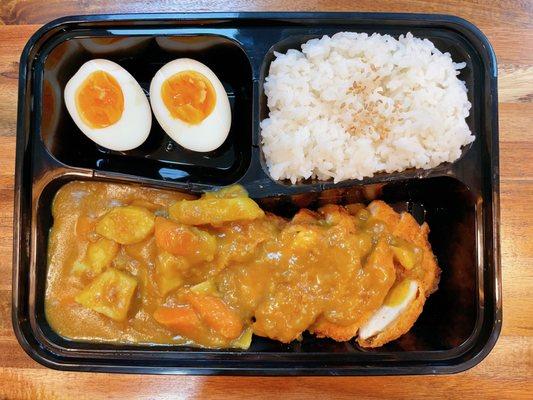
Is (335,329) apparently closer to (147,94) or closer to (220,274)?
(220,274)

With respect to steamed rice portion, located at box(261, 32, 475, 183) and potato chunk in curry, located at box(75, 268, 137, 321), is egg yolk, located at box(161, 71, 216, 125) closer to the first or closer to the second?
steamed rice portion, located at box(261, 32, 475, 183)

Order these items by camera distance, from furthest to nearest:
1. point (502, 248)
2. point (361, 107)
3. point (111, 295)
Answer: point (502, 248), point (361, 107), point (111, 295)

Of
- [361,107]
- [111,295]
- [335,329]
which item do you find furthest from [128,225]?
[361,107]

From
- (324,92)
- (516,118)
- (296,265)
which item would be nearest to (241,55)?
(324,92)

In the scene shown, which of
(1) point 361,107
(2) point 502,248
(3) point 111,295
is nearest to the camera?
(3) point 111,295

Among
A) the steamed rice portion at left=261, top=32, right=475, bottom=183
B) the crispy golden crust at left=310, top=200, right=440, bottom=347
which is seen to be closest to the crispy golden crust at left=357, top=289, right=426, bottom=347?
the crispy golden crust at left=310, top=200, right=440, bottom=347
